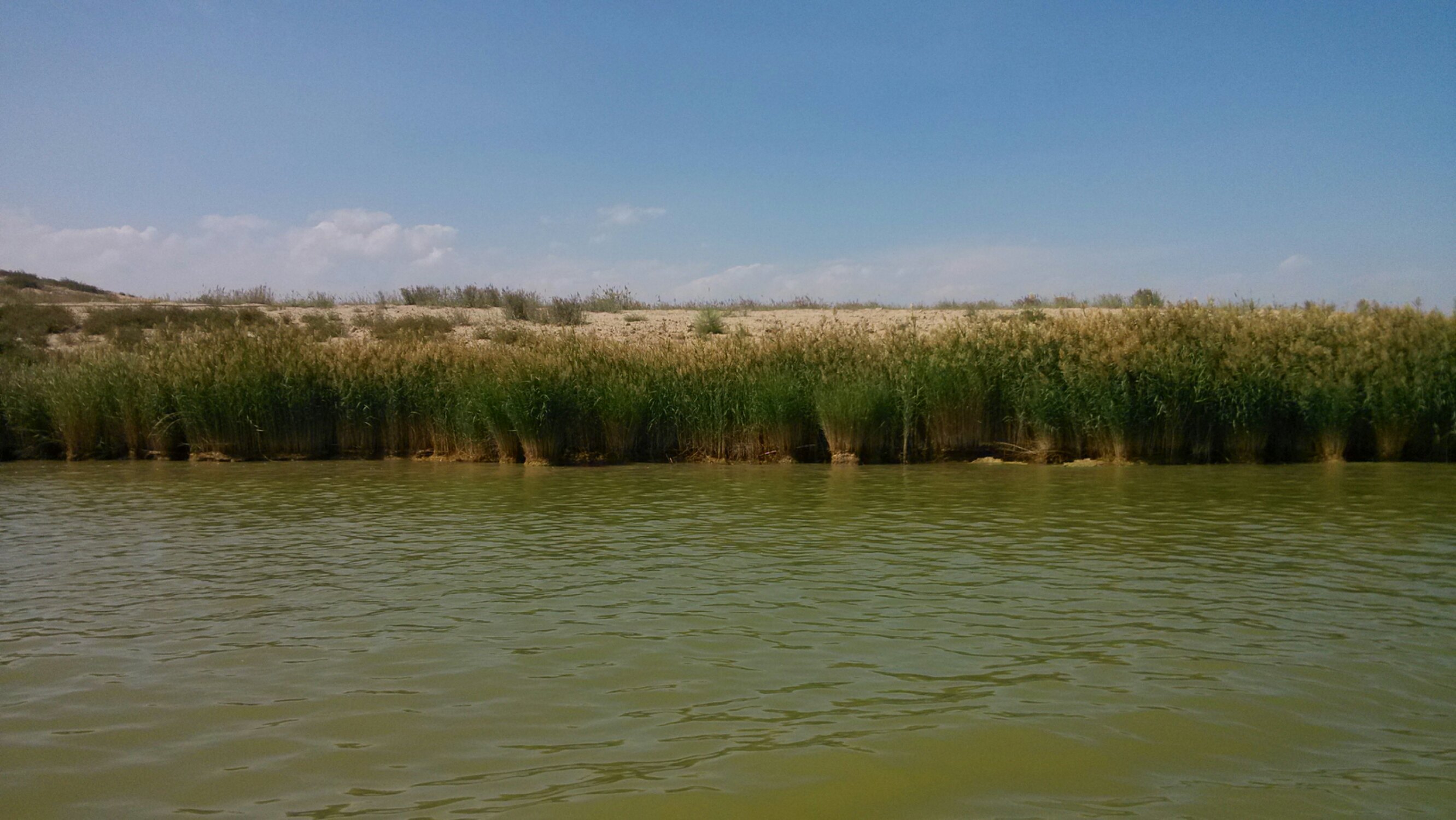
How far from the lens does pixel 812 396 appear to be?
17.0 meters

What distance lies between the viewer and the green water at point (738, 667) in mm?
3719

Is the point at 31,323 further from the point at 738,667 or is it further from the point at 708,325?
the point at 738,667

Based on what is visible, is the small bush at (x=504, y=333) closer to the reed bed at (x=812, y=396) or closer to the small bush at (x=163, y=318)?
the reed bed at (x=812, y=396)

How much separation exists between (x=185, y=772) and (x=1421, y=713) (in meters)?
5.22

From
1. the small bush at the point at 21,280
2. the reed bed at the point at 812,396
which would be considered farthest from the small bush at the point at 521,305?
the small bush at the point at 21,280

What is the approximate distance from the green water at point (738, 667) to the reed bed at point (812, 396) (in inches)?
246

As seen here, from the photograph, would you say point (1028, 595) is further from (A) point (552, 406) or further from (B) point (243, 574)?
(A) point (552, 406)

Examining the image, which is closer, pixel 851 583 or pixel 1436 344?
pixel 851 583

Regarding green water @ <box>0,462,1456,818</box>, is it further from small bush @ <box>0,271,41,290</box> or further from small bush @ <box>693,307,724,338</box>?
small bush @ <box>0,271,41,290</box>

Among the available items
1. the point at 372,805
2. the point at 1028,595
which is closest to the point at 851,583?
the point at 1028,595

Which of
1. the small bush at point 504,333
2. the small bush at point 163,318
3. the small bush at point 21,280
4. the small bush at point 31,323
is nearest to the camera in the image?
the small bush at point 504,333

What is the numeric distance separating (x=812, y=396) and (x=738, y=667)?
1214 cm

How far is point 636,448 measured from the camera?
1795 cm

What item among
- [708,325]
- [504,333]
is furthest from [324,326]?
[708,325]
